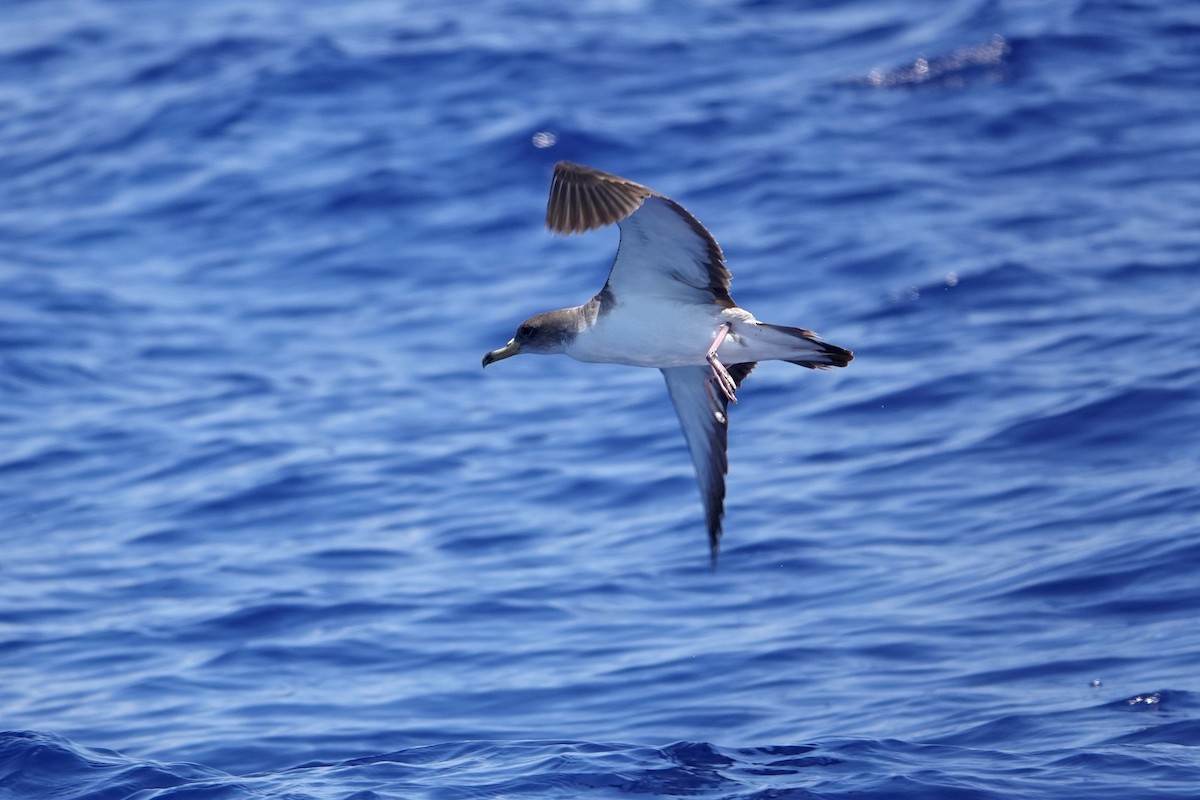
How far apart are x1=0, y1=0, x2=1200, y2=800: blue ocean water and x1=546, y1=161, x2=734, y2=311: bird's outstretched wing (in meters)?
2.29

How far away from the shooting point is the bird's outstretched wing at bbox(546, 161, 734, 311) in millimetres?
6418

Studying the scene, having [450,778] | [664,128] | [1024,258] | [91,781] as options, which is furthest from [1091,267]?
[91,781]

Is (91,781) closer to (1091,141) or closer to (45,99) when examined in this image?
(1091,141)

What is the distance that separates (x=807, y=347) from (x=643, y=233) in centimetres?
97

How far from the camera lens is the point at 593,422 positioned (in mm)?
11648

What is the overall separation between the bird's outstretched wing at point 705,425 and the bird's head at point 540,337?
0.70m

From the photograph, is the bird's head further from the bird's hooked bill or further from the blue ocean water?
the blue ocean water

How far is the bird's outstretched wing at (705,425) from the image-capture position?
26.7ft

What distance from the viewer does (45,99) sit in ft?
62.4

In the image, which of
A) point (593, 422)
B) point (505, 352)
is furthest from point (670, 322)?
point (593, 422)

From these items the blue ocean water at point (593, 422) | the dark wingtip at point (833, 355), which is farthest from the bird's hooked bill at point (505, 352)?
the blue ocean water at point (593, 422)

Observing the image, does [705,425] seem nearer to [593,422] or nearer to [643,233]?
[643,233]

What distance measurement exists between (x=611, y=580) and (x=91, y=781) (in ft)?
11.0

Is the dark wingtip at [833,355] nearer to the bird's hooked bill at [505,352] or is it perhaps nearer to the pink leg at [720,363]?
the pink leg at [720,363]
